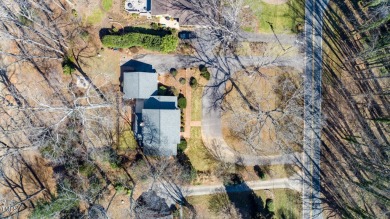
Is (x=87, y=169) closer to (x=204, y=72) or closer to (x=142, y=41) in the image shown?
(x=142, y=41)

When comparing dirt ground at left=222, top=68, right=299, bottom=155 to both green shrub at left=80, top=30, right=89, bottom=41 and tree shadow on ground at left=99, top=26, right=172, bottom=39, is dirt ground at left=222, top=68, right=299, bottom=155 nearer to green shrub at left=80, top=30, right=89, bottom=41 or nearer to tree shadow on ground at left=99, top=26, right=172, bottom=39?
tree shadow on ground at left=99, top=26, right=172, bottom=39

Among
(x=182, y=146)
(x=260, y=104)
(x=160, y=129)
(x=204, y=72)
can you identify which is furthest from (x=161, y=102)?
(x=260, y=104)

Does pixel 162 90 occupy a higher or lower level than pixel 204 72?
lower

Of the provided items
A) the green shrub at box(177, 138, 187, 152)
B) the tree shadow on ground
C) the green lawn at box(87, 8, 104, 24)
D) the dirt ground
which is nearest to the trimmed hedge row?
the tree shadow on ground

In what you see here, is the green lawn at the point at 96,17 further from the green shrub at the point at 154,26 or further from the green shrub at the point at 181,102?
the green shrub at the point at 181,102

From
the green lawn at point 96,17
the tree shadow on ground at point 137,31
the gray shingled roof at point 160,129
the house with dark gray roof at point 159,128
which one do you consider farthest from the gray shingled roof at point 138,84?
the green lawn at point 96,17

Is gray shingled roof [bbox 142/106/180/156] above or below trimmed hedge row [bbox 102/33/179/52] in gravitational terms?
below
